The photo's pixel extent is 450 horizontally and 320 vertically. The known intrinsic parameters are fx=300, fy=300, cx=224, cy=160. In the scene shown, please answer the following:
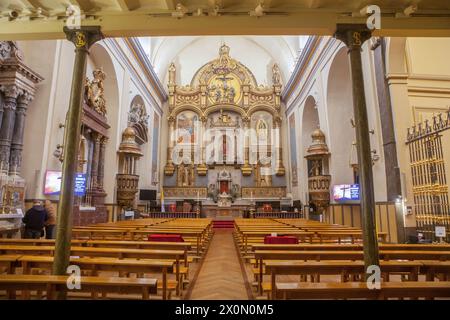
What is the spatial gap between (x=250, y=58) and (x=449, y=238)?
16.3 metres

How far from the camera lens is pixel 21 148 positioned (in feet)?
23.9

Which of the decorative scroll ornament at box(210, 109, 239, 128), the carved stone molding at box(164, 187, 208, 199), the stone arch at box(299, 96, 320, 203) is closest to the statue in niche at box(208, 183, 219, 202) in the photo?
the carved stone molding at box(164, 187, 208, 199)

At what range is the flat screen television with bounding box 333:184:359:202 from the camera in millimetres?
9727

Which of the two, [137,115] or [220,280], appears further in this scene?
[137,115]

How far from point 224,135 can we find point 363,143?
15.5 metres

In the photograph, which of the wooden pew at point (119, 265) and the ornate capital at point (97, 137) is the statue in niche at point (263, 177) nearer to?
the ornate capital at point (97, 137)

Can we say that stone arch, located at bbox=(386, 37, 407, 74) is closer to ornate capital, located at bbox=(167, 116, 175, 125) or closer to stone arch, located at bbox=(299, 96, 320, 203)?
stone arch, located at bbox=(299, 96, 320, 203)

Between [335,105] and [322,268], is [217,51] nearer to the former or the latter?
[335,105]

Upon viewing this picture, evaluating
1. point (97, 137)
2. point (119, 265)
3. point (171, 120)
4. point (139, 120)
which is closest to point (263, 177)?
point (171, 120)

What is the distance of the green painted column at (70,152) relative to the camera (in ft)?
10.7

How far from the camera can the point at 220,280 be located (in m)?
4.36

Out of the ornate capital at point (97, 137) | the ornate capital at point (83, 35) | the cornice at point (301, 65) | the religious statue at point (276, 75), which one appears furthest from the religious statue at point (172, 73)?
the ornate capital at point (83, 35)

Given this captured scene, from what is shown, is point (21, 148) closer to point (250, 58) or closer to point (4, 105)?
point (4, 105)

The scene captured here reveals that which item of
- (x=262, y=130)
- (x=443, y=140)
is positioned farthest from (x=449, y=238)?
(x=262, y=130)
